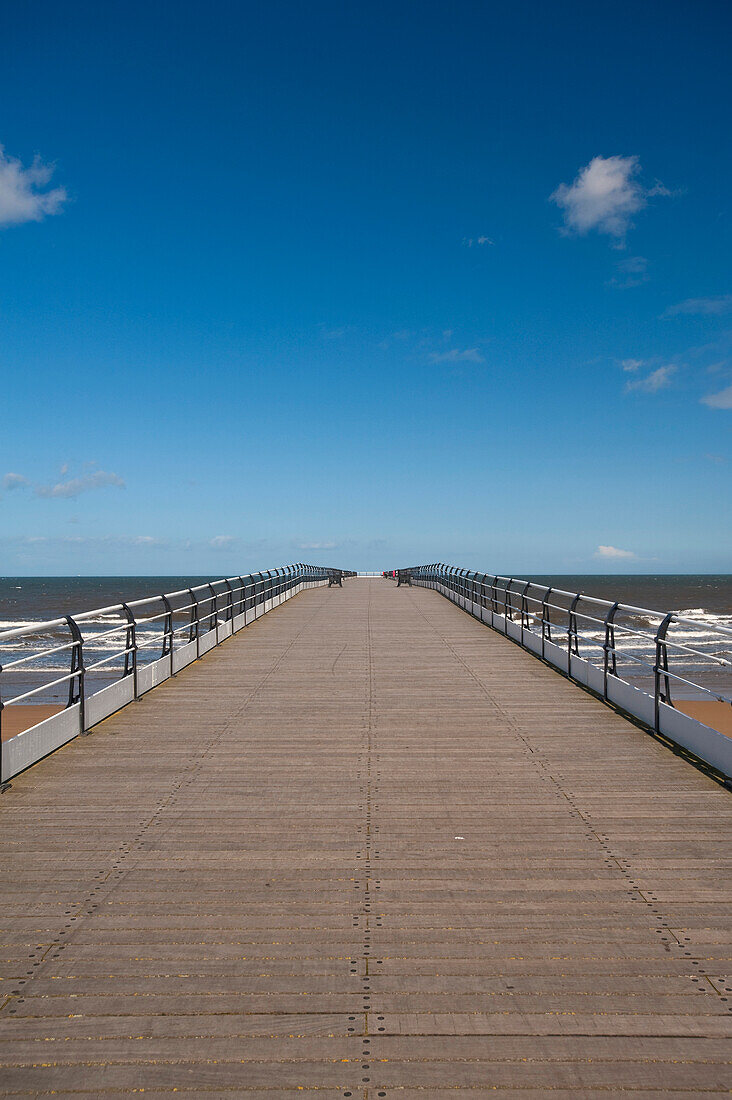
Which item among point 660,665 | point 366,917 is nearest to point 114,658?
point 660,665

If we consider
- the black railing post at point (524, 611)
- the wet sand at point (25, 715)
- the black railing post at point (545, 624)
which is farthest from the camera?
the wet sand at point (25, 715)

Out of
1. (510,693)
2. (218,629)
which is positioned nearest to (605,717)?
(510,693)

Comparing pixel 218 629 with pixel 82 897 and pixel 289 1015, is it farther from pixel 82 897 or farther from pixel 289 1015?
pixel 289 1015

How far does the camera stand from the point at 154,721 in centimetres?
918

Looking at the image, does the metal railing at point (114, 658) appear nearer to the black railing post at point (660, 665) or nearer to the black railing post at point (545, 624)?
the black railing post at point (660, 665)

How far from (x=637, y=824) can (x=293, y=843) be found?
2.53 meters


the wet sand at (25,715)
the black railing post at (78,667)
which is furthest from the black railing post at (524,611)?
the wet sand at (25,715)

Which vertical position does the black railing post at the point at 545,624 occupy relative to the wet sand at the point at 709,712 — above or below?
above

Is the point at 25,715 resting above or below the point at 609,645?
below

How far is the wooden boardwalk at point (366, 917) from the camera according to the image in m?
3.20

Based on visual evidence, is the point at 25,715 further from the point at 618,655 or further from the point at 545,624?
the point at 618,655

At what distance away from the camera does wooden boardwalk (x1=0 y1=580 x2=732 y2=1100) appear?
3.20 m

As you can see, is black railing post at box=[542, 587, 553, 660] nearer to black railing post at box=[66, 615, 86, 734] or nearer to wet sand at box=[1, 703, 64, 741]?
black railing post at box=[66, 615, 86, 734]

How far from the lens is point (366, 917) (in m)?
4.35
